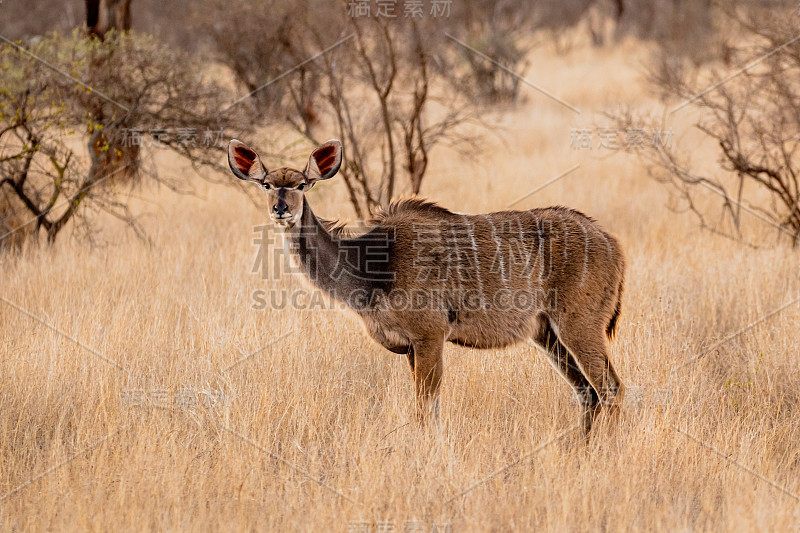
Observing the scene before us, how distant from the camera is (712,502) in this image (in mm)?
4336

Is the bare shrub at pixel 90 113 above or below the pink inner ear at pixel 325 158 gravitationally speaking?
above

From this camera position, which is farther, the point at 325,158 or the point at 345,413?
the point at 345,413

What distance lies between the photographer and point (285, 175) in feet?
16.5

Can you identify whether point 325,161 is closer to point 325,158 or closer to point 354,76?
point 325,158

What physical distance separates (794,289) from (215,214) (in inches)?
252

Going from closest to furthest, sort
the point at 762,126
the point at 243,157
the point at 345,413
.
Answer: the point at 243,157, the point at 345,413, the point at 762,126

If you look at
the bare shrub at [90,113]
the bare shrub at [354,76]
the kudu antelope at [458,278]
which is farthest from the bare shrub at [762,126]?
the bare shrub at [90,113]

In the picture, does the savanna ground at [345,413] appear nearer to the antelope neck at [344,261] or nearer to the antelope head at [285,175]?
the antelope neck at [344,261]

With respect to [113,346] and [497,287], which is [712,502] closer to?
[497,287]

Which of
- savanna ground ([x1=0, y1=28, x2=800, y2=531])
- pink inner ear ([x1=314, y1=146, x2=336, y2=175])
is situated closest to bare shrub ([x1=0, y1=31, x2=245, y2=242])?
savanna ground ([x1=0, y1=28, x2=800, y2=531])

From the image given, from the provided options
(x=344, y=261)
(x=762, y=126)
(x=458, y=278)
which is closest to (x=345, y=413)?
(x=344, y=261)

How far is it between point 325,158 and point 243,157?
0.49 metres

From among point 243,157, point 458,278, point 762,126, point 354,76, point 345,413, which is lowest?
point 345,413

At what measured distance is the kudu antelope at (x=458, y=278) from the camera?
16.7 feet
